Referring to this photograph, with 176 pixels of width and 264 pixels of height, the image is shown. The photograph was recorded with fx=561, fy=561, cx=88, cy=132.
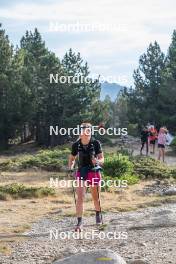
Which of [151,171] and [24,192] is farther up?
[151,171]

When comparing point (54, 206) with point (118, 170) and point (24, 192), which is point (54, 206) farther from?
point (118, 170)

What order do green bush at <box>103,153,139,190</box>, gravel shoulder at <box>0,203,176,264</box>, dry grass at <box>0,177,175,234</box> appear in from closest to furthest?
gravel shoulder at <box>0,203,176,264</box> < dry grass at <box>0,177,175,234</box> < green bush at <box>103,153,139,190</box>

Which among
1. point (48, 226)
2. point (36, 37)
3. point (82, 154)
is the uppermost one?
point (36, 37)

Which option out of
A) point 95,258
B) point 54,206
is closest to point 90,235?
point 95,258

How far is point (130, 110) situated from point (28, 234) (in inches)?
1470

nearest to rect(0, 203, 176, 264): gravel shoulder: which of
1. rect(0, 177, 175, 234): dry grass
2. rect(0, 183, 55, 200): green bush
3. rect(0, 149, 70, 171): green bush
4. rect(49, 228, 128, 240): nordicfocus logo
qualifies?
rect(49, 228, 128, 240): nordicfocus logo

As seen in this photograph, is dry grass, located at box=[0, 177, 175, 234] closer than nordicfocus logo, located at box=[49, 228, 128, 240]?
No

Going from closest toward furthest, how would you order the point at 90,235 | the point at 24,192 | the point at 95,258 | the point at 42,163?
the point at 95,258, the point at 90,235, the point at 24,192, the point at 42,163

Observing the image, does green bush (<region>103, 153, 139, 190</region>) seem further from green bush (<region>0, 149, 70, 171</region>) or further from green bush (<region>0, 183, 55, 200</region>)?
green bush (<region>0, 183, 55, 200</region>)

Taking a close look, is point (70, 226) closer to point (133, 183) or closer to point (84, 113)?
point (133, 183)

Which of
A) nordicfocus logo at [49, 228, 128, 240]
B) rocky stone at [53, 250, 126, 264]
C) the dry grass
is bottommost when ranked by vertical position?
the dry grass

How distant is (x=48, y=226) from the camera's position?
10.4 metres

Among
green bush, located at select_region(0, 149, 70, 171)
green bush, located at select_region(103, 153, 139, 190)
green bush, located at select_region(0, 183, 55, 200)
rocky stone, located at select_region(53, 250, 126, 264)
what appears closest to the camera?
rocky stone, located at select_region(53, 250, 126, 264)

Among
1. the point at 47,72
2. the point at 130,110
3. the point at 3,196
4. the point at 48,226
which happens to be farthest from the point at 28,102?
the point at 48,226
